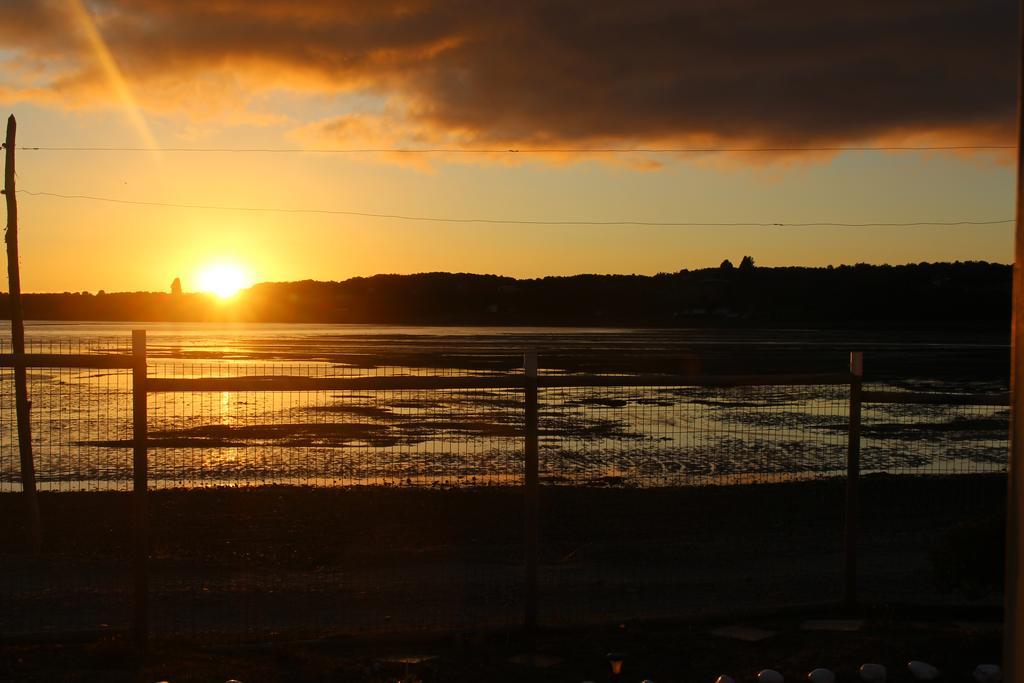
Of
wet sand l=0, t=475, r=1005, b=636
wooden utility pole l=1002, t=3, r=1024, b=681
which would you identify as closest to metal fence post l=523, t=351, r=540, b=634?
wet sand l=0, t=475, r=1005, b=636

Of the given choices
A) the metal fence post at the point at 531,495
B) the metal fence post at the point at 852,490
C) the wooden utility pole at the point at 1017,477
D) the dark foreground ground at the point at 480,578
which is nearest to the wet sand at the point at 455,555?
the dark foreground ground at the point at 480,578

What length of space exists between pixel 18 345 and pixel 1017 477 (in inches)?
420

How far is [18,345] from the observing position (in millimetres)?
11234

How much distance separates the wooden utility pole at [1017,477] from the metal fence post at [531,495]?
405 cm

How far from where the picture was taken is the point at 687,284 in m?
157

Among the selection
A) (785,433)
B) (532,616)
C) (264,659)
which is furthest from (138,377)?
(785,433)

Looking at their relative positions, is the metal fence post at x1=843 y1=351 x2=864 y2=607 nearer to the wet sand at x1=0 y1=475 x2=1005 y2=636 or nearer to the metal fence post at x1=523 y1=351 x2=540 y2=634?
the wet sand at x1=0 y1=475 x2=1005 y2=636

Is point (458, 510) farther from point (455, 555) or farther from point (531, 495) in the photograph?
point (531, 495)

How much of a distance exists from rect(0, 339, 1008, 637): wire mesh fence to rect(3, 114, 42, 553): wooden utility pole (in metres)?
0.47

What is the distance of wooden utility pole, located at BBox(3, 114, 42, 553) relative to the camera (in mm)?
10570

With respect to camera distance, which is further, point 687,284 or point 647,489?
point 687,284

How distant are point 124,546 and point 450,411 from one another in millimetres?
15730

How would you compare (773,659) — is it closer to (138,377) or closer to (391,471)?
(138,377)

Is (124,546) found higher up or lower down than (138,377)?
lower down
